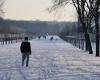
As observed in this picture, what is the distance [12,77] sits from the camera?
Answer: 16906 millimetres

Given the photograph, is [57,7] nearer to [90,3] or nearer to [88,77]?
[90,3]

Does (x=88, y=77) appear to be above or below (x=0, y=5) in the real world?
below

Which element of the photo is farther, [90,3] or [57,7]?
[57,7]

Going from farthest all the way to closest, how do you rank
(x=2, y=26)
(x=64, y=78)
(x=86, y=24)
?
1. (x=2, y=26)
2. (x=86, y=24)
3. (x=64, y=78)

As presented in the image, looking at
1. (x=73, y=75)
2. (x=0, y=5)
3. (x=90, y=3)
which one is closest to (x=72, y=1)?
(x=90, y=3)

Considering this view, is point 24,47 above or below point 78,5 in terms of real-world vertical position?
below

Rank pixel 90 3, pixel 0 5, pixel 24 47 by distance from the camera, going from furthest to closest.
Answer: pixel 0 5 < pixel 90 3 < pixel 24 47

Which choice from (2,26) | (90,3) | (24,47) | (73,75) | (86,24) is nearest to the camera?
(73,75)

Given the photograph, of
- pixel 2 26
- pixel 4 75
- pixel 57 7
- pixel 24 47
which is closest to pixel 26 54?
pixel 24 47

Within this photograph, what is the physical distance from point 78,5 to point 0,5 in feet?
44.4

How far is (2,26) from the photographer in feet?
553

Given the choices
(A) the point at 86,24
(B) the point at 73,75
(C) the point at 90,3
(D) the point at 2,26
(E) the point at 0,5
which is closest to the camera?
(B) the point at 73,75

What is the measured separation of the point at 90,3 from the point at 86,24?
28.3 ft

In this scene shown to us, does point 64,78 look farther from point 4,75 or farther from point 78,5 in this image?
point 78,5
